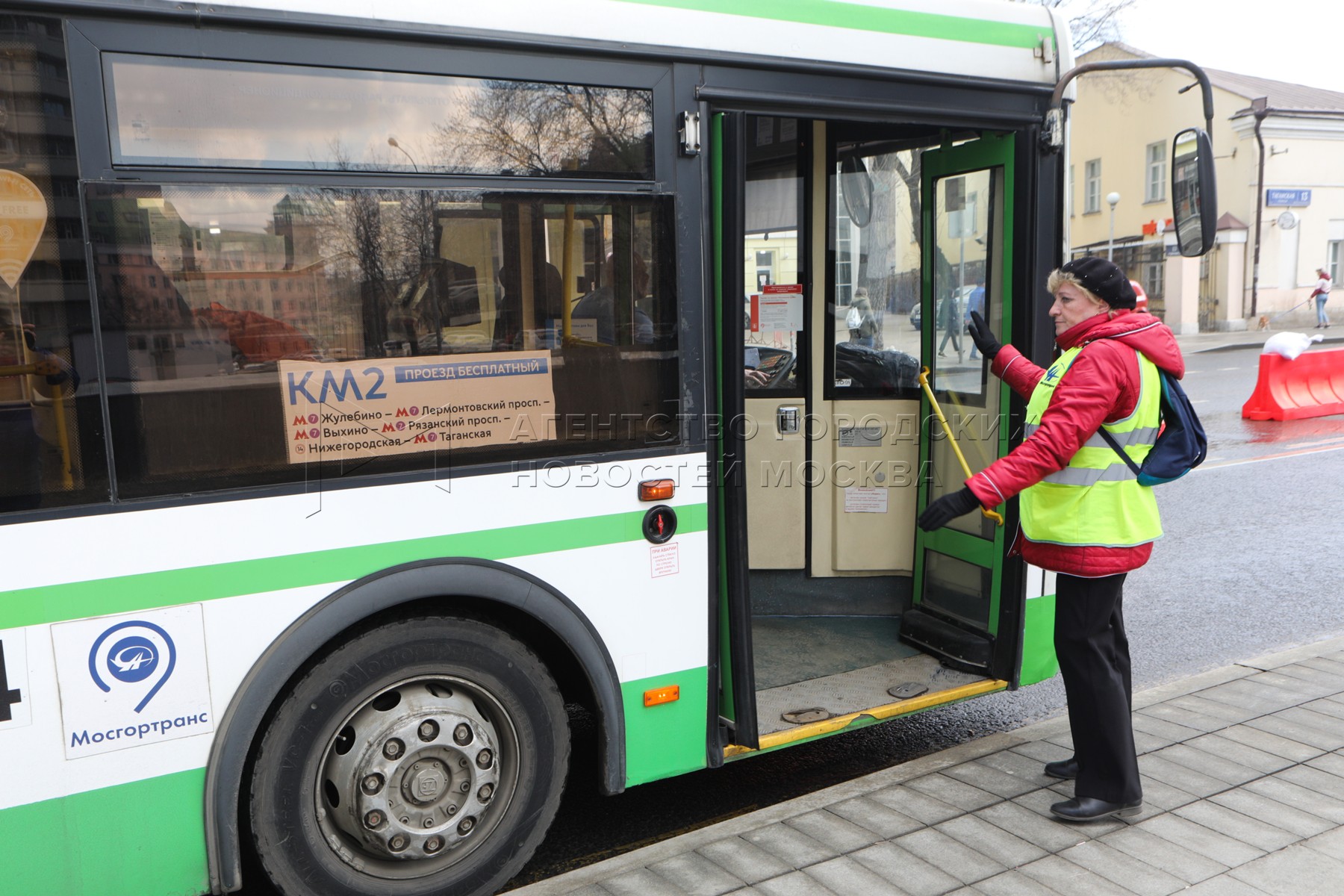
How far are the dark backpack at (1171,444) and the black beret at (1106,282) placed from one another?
10.4 inches

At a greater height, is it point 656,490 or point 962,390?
point 962,390

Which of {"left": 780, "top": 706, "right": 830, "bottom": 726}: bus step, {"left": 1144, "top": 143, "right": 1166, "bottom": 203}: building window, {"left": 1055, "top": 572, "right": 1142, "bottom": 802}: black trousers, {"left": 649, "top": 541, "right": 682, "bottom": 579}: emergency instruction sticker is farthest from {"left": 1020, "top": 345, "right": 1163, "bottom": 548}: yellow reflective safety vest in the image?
{"left": 1144, "top": 143, "right": 1166, "bottom": 203}: building window

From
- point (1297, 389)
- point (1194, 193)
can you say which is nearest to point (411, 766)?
point (1194, 193)

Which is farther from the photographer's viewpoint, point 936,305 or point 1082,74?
point 936,305

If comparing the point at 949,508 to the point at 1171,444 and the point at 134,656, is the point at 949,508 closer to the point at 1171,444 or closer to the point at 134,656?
the point at 1171,444

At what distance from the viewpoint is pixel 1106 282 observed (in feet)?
10.8

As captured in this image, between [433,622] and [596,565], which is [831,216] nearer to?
[596,565]

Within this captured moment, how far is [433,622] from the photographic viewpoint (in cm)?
288

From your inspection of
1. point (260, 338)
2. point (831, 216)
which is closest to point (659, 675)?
point (260, 338)

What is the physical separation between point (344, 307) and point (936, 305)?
2.85 metres

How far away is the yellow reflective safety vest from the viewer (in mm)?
3285

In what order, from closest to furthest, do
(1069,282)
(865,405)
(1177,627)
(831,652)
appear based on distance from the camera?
1. (1069,282)
2. (831,652)
3. (865,405)
4. (1177,627)

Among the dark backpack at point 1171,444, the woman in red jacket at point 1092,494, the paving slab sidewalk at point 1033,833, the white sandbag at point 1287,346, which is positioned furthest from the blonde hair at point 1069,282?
the white sandbag at point 1287,346

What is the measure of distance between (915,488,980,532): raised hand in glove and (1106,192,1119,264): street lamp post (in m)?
26.1
